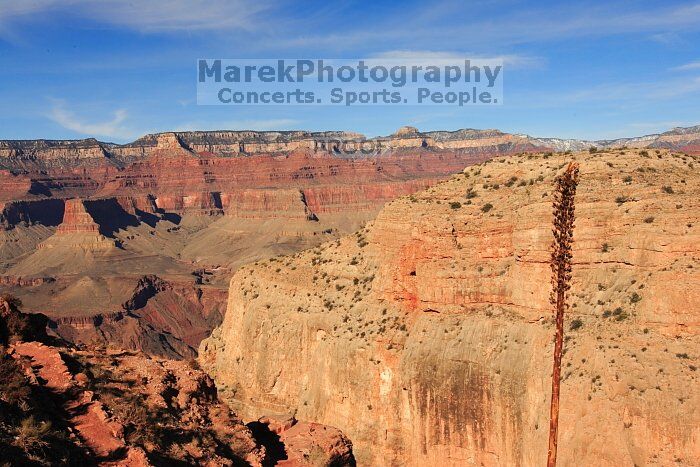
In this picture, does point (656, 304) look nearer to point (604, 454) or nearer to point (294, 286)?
point (604, 454)

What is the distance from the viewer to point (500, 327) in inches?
1457

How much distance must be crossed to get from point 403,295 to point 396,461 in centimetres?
949

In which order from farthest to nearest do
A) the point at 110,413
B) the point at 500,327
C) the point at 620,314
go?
the point at 500,327
the point at 620,314
the point at 110,413

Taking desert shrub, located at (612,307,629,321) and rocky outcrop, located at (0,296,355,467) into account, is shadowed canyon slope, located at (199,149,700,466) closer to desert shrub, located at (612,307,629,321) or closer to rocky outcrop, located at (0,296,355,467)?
desert shrub, located at (612,307,629,321)

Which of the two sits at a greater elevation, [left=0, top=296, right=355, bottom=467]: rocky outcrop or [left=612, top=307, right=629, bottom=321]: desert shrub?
[left=612, top=307, right=629, bottom=321]: desert shrub

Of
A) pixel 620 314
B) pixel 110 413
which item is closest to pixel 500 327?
pixel 620 314

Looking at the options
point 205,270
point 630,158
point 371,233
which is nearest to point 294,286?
point 371,233

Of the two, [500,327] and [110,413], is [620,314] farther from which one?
[110,413]

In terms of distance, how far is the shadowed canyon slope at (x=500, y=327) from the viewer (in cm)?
3100

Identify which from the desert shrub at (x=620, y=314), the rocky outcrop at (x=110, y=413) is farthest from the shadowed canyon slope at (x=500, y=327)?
the rocky outcrop at (x=110, y=413)

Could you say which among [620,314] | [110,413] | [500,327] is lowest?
[500,327]

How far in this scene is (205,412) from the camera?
25547 millimetres

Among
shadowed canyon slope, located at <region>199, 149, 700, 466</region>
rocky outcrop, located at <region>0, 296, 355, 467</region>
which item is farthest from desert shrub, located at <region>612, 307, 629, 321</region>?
rocky outcrop, located at <region>0, 296, 355, 467</region>

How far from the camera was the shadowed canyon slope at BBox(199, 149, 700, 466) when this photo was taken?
31.0m
